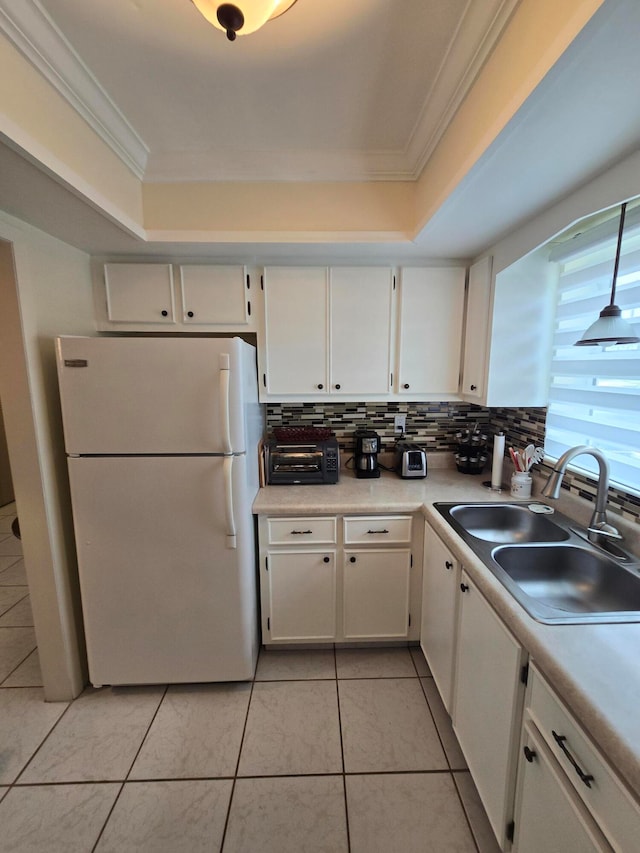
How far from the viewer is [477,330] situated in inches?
78.0

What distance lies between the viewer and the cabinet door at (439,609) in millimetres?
1498

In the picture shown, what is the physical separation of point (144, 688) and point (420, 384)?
2.19 metres

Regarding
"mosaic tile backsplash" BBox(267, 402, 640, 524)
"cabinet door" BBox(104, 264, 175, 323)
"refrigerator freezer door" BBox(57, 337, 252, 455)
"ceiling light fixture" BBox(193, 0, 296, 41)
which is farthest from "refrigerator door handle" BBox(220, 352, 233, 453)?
"ceiling light fixture" BBox(193, 0, 296, 41)

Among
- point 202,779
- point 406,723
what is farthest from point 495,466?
point 202,779

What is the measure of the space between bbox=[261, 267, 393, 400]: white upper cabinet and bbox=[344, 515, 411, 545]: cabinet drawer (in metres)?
0.72

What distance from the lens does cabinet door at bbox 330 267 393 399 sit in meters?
2.03

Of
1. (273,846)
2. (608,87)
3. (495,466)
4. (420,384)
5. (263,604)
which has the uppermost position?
(608,87)

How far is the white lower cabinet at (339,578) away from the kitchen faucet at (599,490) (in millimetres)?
730

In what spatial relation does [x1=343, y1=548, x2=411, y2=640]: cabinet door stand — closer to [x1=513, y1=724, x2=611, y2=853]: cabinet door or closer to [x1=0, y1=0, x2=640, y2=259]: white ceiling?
[x1=513, y1=724, x2=611, y2=853]: cabinet door

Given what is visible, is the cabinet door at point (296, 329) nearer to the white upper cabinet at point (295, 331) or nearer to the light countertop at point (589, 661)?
the white upper cabinet at point (295, 331)

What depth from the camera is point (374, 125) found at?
57.1 inches

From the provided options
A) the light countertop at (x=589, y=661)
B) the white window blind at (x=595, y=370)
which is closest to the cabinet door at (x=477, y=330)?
the white window blind at (x=595, y=370)

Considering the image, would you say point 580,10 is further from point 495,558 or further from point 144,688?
point 144,688

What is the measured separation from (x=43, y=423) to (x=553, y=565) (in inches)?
86.2
